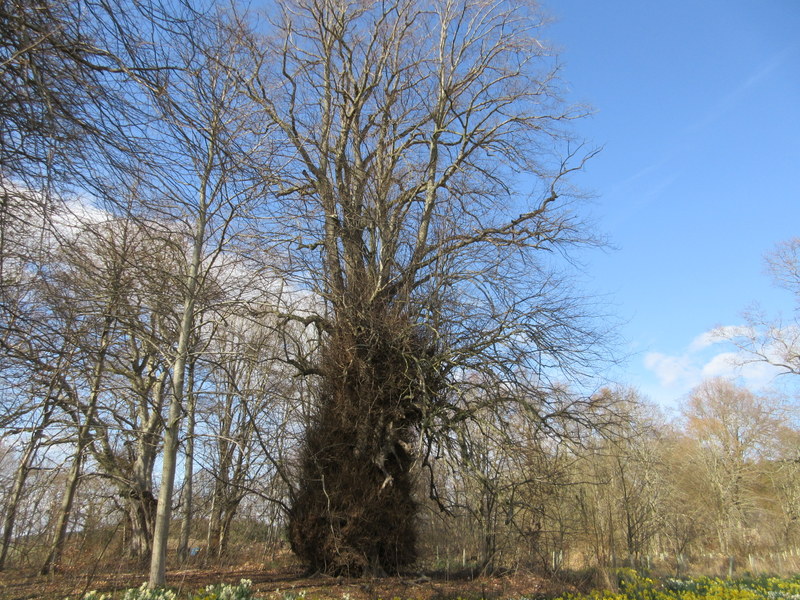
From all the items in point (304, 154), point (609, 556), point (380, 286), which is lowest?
point (609, 556)

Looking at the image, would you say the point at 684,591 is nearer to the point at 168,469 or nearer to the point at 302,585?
the point at 302,585

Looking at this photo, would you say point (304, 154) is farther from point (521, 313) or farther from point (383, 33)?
point (521, 313)

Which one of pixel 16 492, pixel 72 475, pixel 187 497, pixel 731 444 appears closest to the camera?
pixel 16 492

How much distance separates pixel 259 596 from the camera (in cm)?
671

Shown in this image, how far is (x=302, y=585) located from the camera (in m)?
7.65

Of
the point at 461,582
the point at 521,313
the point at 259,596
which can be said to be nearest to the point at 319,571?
the point at 259,596

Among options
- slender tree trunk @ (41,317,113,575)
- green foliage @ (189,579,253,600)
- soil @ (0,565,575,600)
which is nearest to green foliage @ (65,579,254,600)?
green foliage @ (189,579,253,600)

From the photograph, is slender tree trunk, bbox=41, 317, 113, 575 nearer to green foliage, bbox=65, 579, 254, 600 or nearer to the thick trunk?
green foliage, bbox=65, 579, 254, 600

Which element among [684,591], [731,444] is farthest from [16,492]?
[731,444]

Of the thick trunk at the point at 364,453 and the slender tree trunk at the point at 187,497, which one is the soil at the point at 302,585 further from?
the slender tree trunk at the point at 187,497

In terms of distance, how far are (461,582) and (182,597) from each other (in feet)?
14.4

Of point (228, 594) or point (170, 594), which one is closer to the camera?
point (170, 594)

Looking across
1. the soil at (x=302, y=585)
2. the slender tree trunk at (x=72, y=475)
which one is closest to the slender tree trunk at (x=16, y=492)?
the slender tree trunk at (x=72, y=475)

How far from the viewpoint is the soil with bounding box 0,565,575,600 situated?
679 centimetres
